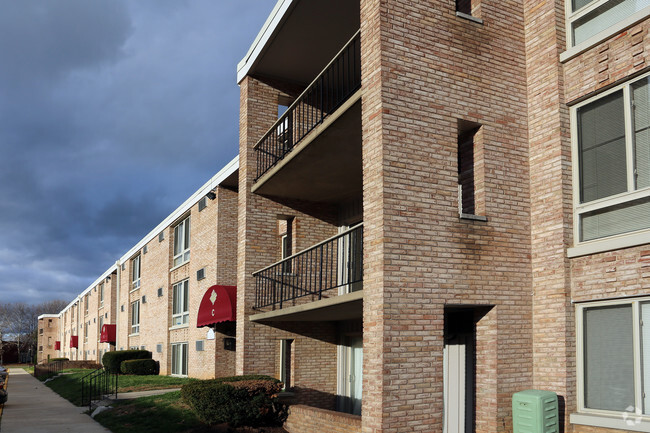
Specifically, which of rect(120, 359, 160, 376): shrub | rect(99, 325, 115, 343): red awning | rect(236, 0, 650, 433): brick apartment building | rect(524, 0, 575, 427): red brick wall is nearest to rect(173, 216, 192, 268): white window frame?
rect(120, 359, 160, 376): shrub

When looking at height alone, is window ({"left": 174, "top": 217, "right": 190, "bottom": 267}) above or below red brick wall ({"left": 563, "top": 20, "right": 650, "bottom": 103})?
below

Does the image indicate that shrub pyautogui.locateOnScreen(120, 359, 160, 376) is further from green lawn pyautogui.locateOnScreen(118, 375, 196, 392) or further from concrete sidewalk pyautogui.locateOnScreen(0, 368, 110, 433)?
concrete sidewalk pyautogui.locateOnScreen(0, 368, 110, 433)

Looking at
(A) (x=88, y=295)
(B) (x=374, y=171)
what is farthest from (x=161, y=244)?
(A) (x=88, y=295)

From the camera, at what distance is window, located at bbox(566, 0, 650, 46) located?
987 centimetres

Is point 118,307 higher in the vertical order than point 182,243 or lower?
lower

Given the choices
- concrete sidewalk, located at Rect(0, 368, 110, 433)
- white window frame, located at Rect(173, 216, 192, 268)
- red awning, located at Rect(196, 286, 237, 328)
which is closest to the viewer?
concrete sidewalk, located at Rect(0, 368, 110, 433)

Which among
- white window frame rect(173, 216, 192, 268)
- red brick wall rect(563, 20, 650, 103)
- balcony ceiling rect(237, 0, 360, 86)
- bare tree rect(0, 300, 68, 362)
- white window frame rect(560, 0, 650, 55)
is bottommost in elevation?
bare tree rect(0, 300, 68, 362)

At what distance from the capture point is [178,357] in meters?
27.4

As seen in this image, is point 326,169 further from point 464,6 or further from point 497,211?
point 497,211

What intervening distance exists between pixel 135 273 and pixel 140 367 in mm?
10998

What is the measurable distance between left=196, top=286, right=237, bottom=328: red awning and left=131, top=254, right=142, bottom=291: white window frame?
17956 mm

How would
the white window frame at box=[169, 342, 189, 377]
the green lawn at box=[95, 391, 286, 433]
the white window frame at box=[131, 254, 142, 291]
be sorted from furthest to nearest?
1. the white window frame at box=[131, 254, 142, 291]
2. the white window frame at box=[169, 342, 189, 377]
3. the green lawn at box=[95, 391, 286, 433]

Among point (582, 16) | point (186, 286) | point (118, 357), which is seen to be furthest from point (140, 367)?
point (582, 16)

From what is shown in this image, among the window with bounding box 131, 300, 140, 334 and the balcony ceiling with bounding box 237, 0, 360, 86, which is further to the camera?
the window with bounding box 131, 300, 140, 334
